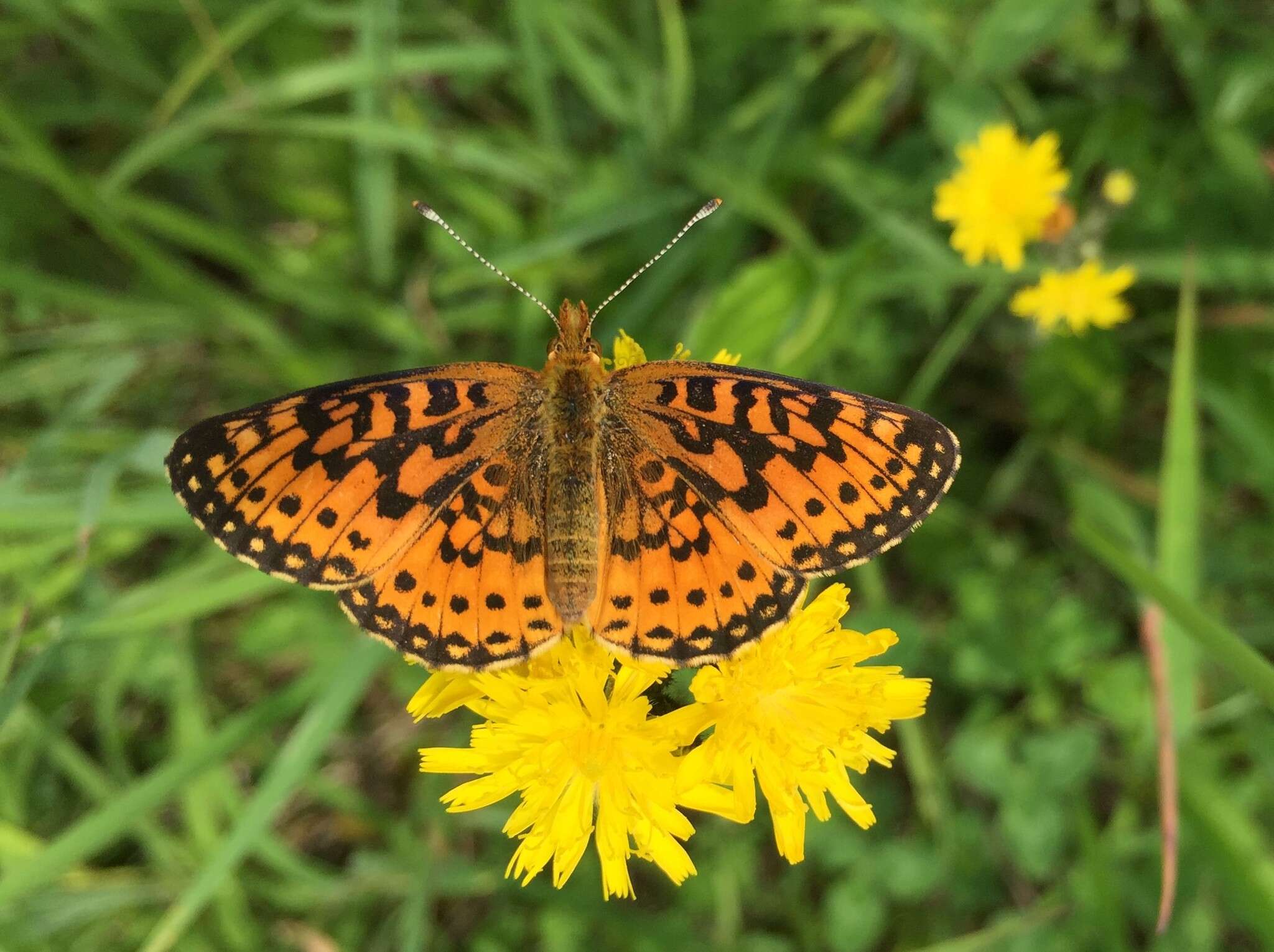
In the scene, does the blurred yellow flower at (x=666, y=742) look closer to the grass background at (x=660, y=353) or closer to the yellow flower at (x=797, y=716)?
the yellow flower at (x=797, y=716)

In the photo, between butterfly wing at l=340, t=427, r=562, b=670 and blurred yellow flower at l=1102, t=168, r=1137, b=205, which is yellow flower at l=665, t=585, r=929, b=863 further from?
blurred yellow flower at l=1102, t=168, r=1137, b=205

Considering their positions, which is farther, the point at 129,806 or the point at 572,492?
the point at 129,806

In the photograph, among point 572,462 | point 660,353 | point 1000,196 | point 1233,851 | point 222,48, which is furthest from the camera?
point 660,353

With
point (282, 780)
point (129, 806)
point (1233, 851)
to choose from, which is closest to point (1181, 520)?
point (1233, 851)

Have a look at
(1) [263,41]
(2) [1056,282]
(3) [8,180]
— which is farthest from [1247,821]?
(3) [8,180]

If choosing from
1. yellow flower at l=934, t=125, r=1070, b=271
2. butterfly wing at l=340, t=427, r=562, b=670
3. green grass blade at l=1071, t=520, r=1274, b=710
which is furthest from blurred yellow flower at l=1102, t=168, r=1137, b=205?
butterfly wing at l=340, t=427, r=562, b=670

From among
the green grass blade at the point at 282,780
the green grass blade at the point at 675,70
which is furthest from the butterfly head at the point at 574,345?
the green grass blade at the point at 675,70

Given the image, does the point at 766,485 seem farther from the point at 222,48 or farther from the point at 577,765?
the point at 222,48
